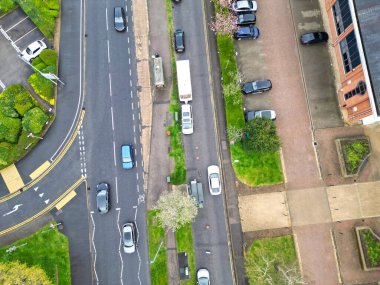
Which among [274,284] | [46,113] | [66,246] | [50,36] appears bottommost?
[274,284]

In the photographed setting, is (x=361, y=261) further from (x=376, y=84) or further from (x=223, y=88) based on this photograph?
(x=223, y=88)

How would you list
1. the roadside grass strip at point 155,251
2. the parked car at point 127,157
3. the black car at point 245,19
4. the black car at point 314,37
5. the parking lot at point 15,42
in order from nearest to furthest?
the roadside grass strip at point 155,251 < the parked car at point 127,157 < the black car at point 314,37 < the black car at point 245,19 < the parking lot at point 15,42

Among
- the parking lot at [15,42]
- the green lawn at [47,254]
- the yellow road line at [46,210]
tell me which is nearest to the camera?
the green lawn at [47,254]

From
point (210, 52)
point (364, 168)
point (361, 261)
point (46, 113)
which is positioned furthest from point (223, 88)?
point (361, 261)

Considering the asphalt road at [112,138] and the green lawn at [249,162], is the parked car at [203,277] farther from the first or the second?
the green lawn at [249,162]

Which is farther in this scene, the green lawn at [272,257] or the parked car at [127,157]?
the parked car at [127,157]

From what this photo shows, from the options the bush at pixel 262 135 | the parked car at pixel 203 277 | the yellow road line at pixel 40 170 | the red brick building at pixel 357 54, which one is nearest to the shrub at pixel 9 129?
the yellow road line at pixel 40 170

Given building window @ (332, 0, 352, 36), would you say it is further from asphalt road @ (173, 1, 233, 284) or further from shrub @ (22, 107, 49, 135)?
shrub @ (22, 107, 49, 135)
